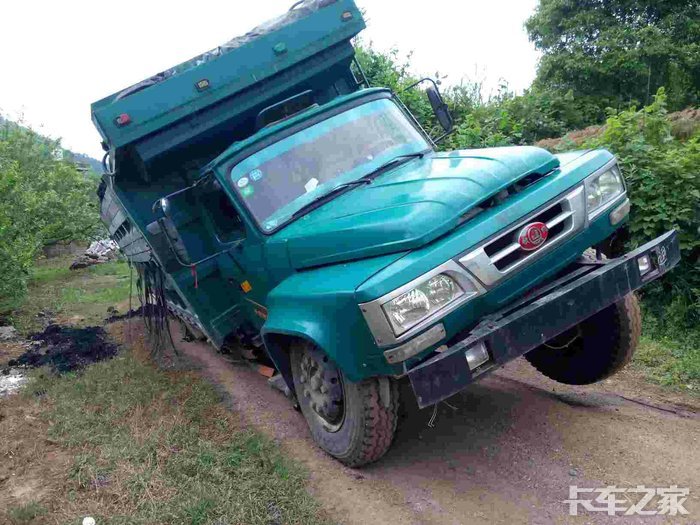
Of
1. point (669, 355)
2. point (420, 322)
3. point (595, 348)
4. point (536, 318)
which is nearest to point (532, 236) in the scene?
point (536, 318)

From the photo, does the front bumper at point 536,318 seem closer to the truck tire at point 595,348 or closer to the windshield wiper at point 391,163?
the truck tire at point 595,348

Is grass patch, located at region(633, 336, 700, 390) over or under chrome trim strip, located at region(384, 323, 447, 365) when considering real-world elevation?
under

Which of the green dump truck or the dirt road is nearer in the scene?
the green dump truck

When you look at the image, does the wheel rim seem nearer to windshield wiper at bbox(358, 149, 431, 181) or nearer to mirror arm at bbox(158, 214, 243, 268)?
mirror arm at bbox(158, 214, 243, 268)

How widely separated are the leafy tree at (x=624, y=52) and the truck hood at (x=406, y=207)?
37.2 ft

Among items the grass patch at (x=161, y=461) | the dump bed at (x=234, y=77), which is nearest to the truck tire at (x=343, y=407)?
the grass patch at (x=161, y=461)

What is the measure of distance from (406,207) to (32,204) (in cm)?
950

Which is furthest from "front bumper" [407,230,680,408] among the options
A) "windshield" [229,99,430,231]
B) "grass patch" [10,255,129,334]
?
"grass patch" [10,255,129,334]

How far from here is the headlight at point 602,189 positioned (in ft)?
10.9

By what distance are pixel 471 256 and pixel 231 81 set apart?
2666 millimetres

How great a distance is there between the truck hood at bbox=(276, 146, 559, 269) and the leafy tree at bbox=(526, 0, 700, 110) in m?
11.3

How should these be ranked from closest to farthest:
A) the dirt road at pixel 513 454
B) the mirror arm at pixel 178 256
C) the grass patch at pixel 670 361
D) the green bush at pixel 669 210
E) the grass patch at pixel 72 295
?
the dirt road at pixel 513 454 < the mirror arm at pixel 178 256 < the grass patch at pixel 670 361 < the green bush at pixel 669 210 < the grass patch at pixel 72 295

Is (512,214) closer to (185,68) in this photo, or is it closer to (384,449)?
(384,449)

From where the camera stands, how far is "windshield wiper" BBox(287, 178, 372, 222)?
380 centimetres
